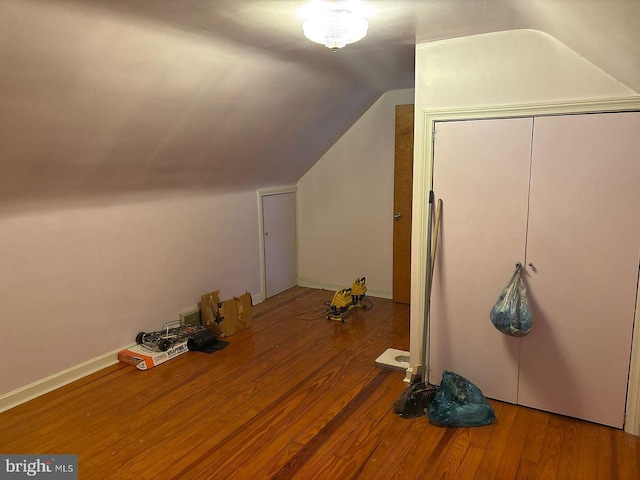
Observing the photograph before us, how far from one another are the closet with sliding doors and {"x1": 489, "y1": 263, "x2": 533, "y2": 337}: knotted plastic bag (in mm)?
85

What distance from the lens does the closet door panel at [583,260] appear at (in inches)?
89.3

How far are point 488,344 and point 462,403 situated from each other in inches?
15.1

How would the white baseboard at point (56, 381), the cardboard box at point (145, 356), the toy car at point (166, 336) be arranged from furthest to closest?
the toy car at point (166, 336) < the cardboard box at point (145, 356) < the white baseboard at point (56, 381)

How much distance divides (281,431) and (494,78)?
220 cm

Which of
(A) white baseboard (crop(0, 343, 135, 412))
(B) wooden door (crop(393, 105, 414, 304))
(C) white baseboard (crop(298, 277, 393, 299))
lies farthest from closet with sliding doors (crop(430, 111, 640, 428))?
(A) white baseboard (crop(0, 343, 135, 412))

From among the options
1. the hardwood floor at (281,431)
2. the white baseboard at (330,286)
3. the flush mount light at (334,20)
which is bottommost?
the hardwood floor at (281,431)

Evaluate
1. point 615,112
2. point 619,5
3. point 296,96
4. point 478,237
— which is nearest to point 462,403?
point 478,237

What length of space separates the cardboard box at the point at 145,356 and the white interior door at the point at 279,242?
145cm

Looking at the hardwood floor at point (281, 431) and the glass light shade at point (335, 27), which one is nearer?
the glass light shade at point (335, 27)

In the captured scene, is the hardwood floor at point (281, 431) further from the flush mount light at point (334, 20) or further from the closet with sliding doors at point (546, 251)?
the flush mount light at point (334, 20)

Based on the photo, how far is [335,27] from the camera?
6.61 ft

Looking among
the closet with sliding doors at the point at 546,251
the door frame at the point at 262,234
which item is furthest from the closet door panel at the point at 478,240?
the door frame at the point at 262,234

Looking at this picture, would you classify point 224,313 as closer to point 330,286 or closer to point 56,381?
point 56,381

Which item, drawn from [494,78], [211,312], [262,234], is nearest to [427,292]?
[494,78]
